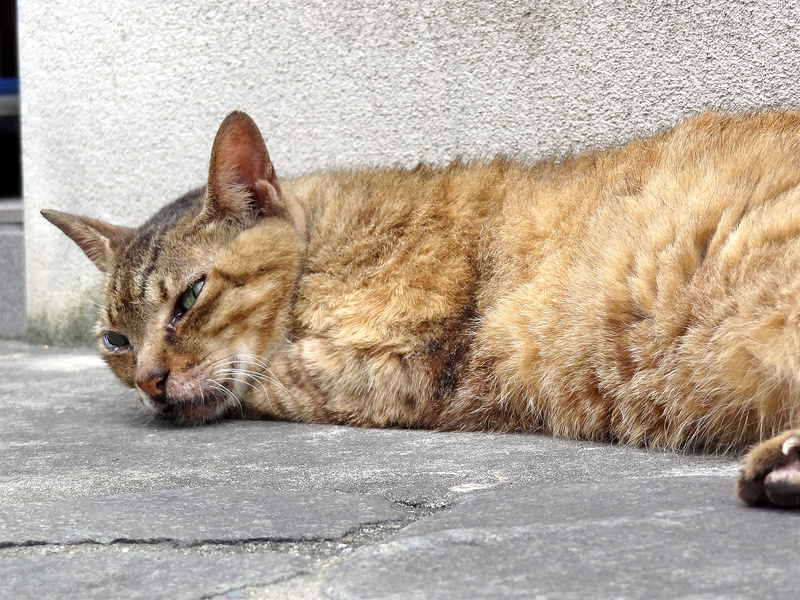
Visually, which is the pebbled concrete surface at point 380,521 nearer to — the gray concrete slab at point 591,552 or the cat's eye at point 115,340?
the gray concrete slab at point 591,552

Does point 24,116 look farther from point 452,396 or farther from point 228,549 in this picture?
point 228,549

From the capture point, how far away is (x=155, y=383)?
8.60 feet

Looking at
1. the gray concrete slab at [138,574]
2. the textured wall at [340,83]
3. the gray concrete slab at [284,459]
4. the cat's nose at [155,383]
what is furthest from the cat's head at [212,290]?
the gray concrete slab at [138,574]

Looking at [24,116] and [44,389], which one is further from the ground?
[24,116]

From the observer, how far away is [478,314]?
259 cm

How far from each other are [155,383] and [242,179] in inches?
30.7

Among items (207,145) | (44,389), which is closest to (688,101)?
(207,145)

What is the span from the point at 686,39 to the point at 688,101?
0.23 meters

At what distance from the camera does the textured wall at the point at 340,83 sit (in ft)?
10.0

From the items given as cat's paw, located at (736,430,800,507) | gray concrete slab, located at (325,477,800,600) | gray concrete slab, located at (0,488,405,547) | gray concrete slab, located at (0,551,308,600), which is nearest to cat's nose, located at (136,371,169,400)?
gray concrete slab, located at (0,488,405,547)

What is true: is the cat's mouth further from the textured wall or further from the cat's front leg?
the textured wall

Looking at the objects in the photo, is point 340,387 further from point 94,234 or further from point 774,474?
point 774,474

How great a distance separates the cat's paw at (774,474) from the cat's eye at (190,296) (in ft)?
6.12

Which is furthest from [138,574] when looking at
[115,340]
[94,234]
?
[94,234]
